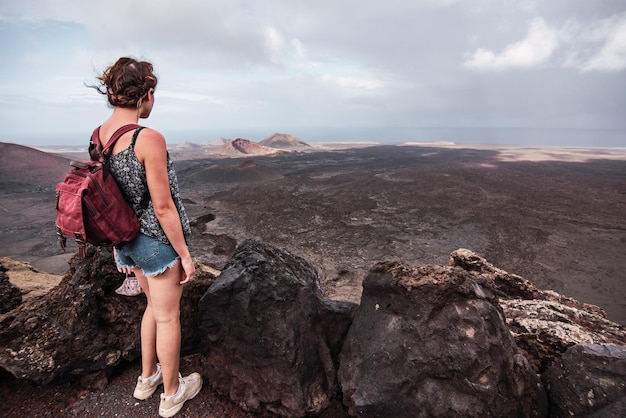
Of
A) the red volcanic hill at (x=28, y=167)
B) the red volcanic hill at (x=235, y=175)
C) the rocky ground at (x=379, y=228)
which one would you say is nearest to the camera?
the rocky ground at (x=379, y=228)

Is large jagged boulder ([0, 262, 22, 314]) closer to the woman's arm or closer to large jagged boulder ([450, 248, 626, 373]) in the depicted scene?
the woman's arm

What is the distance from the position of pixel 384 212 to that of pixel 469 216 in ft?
10.7

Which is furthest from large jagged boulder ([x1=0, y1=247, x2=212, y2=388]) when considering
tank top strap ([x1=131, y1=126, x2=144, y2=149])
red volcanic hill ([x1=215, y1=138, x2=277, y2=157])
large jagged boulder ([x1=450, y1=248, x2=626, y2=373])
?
red volcanic hill ([x1=215, y1=138, x2=277, y2=157])

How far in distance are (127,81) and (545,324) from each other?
3467 millimetres

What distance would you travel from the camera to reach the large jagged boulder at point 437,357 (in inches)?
69.7

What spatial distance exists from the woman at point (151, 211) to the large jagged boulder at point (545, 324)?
2482mm

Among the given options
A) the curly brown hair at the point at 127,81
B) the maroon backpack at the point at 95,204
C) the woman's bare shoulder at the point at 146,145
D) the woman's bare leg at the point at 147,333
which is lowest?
the woman's bare leg at the point at 147,333

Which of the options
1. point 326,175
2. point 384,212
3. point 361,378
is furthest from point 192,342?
point 326,175

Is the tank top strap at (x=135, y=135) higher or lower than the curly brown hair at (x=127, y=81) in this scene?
lower

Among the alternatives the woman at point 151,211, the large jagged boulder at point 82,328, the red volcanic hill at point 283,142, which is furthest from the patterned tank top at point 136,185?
the red volcanic hill at point 283,142

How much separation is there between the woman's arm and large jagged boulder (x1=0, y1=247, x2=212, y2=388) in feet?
3.33

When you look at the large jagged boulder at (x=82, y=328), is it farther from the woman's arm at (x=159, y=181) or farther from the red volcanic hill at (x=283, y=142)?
the red volcanic hill at (x=283, y=142)

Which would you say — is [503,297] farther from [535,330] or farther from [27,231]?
[27,231]

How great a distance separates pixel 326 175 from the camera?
75.7 feet
